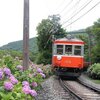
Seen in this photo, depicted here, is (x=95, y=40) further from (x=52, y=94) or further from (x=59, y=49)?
(x=52, y=94)

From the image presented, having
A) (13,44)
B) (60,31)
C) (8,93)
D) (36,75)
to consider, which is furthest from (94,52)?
(13,44)

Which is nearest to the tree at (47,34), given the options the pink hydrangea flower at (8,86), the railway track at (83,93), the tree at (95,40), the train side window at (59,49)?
the tree at (95,40)

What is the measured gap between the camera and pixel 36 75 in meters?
13.8

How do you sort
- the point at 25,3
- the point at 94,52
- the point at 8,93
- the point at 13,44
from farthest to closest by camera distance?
1. the point at 13,44
2. the point at 94,52
3. the point at 25,3
4. the point at 8,93

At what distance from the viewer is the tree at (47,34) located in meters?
58.7

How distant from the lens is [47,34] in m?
61.2

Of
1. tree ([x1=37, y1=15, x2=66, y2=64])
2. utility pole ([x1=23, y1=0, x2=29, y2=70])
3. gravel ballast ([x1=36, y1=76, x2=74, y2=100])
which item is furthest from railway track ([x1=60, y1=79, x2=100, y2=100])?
tree ([x1=37, y1=15, x2=66, y2=64])

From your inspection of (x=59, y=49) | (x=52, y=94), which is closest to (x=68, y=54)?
(x=59, y=49)

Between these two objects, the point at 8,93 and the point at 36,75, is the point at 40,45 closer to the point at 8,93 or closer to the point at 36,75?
the point at 36,75

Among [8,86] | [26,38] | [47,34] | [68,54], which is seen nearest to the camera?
[8,86]

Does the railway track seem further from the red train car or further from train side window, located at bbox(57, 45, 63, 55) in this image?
train side window, located at bbox(57, 45, 63, 55)

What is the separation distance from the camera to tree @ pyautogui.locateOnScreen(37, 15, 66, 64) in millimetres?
58688

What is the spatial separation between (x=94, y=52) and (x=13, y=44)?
4905 centimetres

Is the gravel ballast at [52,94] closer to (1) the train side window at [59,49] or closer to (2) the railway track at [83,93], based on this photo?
(2) the railway track at [83,93]
